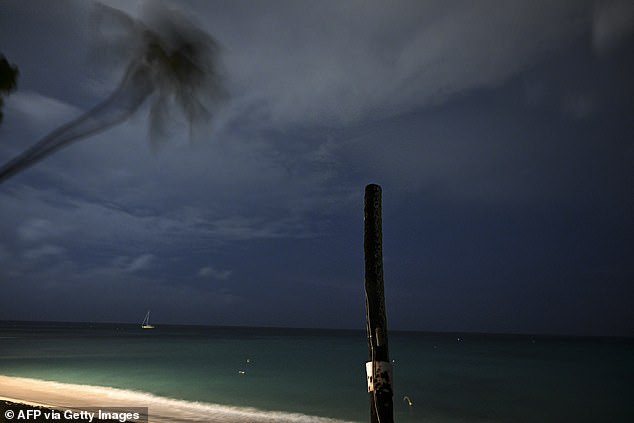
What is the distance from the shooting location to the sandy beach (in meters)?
17.7

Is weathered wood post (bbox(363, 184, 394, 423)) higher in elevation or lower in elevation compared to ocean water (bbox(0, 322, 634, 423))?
higher

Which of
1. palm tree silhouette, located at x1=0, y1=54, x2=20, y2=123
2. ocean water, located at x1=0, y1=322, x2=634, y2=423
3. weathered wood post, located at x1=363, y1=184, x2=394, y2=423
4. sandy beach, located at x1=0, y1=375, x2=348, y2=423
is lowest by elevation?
ocean water, located at x1=0, y1=322, x2=634, y2=423

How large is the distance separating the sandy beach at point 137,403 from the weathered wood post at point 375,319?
13.5 m

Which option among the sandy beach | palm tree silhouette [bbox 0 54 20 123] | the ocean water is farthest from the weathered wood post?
the ocean water

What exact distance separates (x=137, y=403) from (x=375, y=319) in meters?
19.4

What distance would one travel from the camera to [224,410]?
2028 cm

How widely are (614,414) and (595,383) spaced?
1624cm

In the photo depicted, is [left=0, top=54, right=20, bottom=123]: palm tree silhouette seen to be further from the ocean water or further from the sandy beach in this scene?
A: the ocean water

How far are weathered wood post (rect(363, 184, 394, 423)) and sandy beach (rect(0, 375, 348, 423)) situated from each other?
44.3 feet

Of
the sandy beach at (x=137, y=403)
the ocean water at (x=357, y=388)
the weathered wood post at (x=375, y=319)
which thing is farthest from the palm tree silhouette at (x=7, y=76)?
the ocean water at (x=357, y=388)

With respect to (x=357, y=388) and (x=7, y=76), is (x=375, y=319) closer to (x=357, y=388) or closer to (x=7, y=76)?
(x=7, y=76)

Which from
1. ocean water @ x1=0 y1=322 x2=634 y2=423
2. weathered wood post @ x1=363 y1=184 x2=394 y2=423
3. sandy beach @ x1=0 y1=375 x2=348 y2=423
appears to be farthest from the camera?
ocean water @ x1=0 y1=322 x2=634 y2=423

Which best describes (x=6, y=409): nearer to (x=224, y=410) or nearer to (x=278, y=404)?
(x=224, y=410)

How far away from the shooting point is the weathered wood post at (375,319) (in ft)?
16.0
